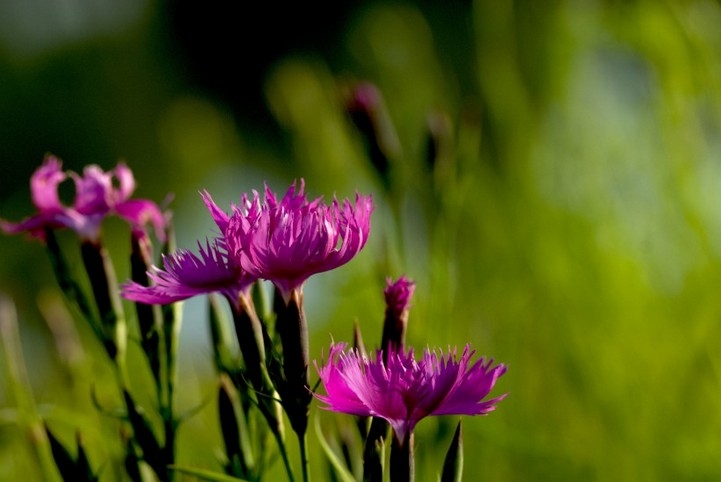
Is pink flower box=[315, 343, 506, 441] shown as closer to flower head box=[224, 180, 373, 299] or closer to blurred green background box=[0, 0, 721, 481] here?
flower head box=[224, 180, 373, 299]

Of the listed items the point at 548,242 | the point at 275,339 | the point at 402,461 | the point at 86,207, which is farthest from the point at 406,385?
the point at 548,242

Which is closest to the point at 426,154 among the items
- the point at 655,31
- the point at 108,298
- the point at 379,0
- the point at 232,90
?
the point at 108,298

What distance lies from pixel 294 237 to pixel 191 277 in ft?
0.18

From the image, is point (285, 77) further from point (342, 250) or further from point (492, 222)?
point (342, 250)

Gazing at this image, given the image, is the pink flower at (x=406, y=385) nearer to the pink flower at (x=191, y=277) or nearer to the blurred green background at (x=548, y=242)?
the pink flower at (x=191, y=277)

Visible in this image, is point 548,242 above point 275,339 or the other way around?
above

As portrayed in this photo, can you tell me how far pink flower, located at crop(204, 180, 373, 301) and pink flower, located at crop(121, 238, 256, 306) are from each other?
2cm

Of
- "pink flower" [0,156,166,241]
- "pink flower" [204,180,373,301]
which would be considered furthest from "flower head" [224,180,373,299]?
"pink flower" [0,156,166,241]

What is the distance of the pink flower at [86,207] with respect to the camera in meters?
0.57

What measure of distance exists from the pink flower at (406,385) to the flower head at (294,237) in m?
0.04

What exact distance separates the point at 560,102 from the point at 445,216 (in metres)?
0.71

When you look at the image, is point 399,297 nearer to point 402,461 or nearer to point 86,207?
point 402,461

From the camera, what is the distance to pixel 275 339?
0.52 m

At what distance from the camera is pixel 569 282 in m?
1.25
